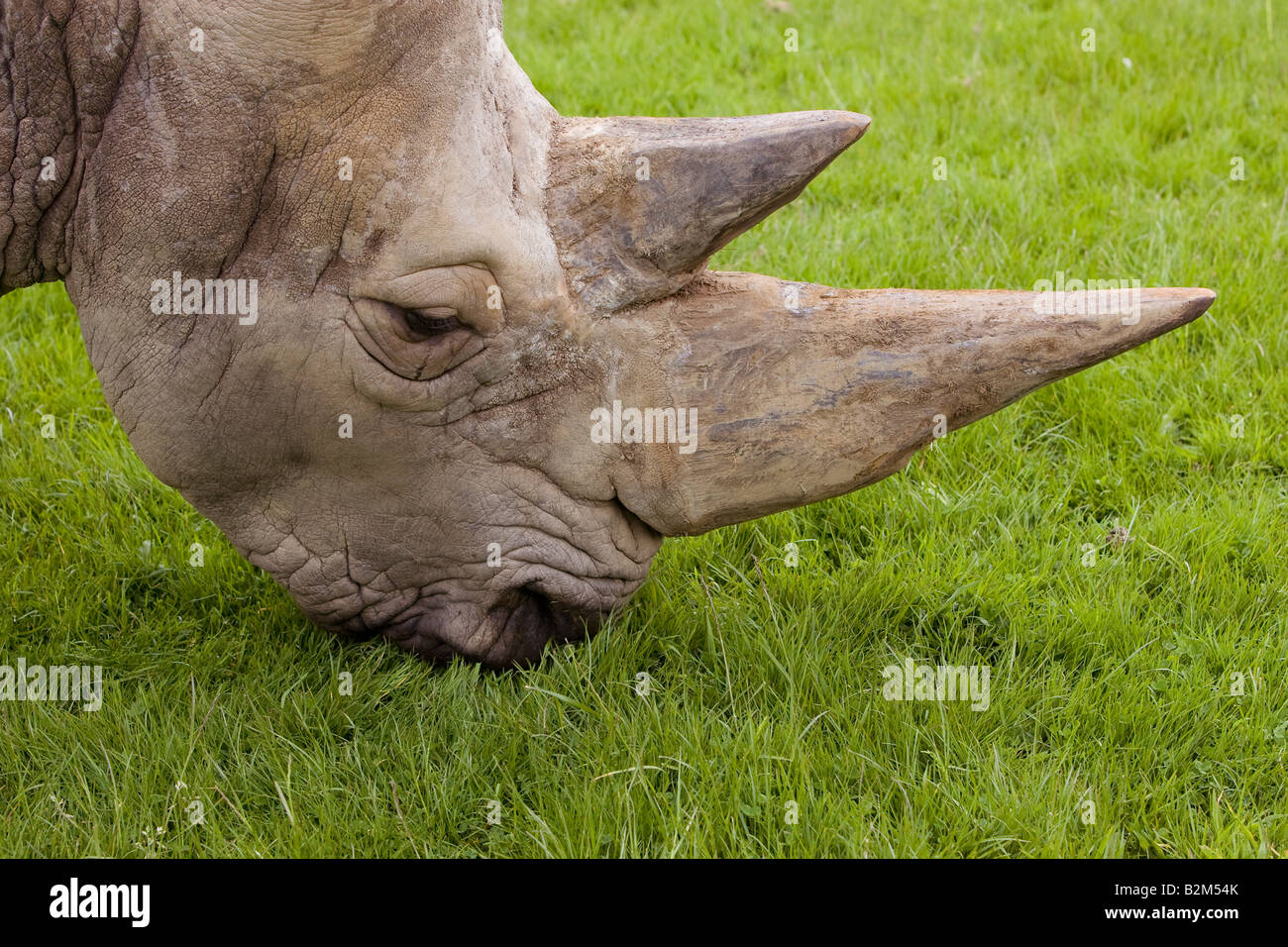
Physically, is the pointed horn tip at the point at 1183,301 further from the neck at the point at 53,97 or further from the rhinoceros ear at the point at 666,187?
the neck at the point at 53,97

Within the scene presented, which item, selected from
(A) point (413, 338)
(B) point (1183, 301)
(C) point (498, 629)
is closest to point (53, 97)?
(A) point (413, 338)

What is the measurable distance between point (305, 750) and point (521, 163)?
1766mm

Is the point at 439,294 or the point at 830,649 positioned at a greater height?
the point at 439,294

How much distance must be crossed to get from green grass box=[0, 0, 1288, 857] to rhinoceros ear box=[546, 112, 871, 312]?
1271mm

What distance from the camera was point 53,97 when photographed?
3359mm

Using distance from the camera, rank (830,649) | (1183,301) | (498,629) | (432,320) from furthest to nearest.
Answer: (830,649), (498,629), (432,320), (1183,301)

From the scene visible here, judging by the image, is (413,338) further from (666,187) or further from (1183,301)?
(1183,301)

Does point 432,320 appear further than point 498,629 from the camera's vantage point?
No

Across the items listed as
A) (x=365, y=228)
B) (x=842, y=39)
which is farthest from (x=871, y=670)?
(x=842, y=39)

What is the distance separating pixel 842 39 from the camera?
8.55 meters

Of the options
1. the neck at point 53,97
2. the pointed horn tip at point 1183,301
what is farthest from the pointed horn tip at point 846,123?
the neck at point 53,97

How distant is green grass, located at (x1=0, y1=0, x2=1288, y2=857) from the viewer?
3652 millimetres

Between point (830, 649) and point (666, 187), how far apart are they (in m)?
1.63

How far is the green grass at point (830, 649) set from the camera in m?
3.65
